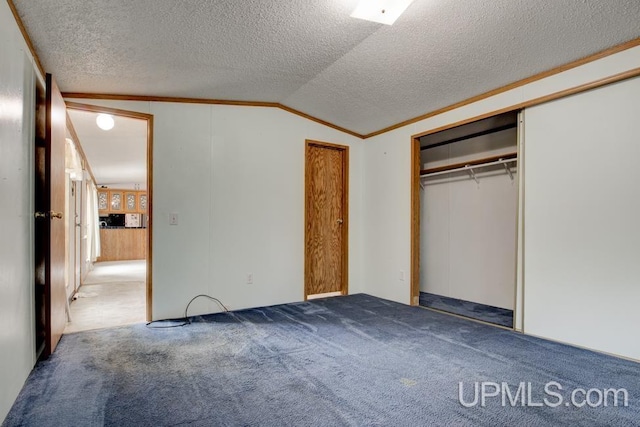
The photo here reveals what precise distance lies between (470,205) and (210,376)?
10.9 feet

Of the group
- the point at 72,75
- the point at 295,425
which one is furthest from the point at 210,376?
the point at 72,75

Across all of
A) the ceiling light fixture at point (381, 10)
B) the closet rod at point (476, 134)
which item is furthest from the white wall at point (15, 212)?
the closet rod at point (476, 134)

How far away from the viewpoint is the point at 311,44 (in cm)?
259

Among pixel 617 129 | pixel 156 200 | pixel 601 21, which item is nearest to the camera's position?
pixel 601 21

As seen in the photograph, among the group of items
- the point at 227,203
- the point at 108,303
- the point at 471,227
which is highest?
the point at 227,203

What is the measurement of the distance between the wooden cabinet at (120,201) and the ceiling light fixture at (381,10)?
9.09 meters

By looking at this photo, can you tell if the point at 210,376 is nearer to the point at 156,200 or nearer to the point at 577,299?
the point at 156,200

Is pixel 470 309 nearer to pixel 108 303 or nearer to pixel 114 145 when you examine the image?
pixel 108 303

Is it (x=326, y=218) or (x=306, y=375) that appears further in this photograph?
(x=326, y=218)

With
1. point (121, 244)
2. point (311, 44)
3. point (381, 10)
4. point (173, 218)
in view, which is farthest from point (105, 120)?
point (121, 244)

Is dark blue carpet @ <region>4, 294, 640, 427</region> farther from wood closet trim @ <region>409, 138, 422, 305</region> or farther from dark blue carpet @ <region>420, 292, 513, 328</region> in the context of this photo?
wood closet trim @ <region>409, 138, 422, 305</region>

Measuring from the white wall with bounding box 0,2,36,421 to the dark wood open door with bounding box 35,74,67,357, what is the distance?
3.7 inches

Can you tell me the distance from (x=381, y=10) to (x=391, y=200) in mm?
2517

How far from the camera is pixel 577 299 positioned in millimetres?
2617
